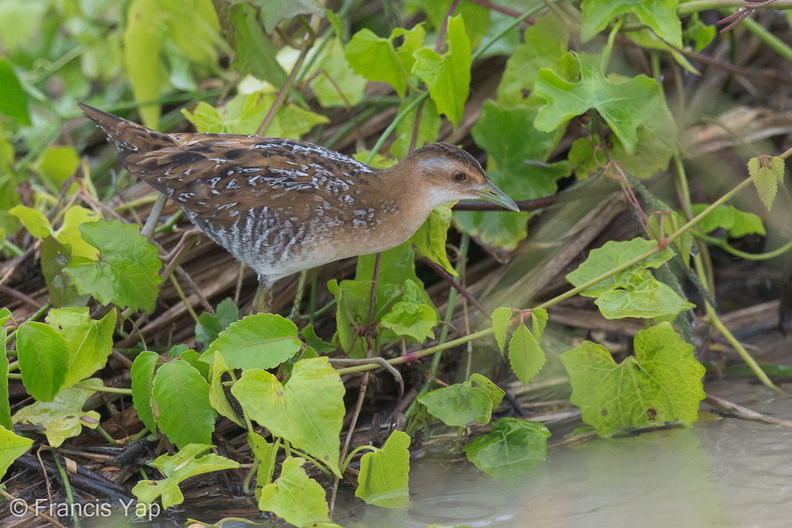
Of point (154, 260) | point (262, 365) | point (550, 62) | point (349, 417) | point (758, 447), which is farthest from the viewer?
point (550, 62)

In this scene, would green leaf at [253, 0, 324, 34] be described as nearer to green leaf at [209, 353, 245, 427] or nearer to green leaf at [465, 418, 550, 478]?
green leaf at [209, 353, 245, 427]

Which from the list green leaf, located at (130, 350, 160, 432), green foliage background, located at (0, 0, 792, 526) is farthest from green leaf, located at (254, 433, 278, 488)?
green leaf, located at (130, 350, 160, 432)

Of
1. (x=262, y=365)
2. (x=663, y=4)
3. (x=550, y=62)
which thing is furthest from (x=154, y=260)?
(x=663, y=4)

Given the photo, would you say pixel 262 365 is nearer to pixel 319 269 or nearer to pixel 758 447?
pixel 319 269

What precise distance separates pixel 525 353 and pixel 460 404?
0.31 m

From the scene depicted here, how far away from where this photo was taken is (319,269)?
340 centimetres

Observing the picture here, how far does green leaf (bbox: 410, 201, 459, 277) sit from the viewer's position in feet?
9.37

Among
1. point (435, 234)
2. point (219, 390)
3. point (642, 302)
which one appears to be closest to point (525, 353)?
point (642, 302)

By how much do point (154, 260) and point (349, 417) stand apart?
86 cm

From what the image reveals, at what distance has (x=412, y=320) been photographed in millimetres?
2643

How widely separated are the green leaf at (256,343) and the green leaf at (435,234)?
0.64 m

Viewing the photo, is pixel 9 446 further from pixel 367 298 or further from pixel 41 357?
pixel 367 298

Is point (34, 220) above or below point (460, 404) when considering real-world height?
above

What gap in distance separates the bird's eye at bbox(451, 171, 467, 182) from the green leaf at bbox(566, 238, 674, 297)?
463 millimetres
